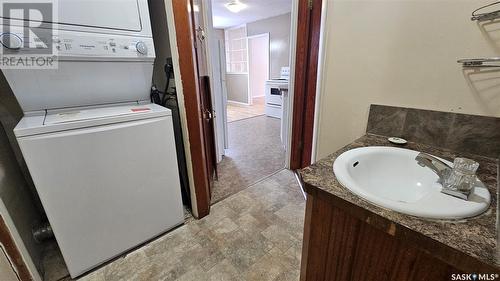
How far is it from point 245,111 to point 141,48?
4454 millimetres

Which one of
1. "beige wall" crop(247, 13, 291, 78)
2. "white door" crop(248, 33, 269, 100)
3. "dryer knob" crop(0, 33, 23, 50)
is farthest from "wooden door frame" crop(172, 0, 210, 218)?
"white door" crop(248, 33, 269, 100)

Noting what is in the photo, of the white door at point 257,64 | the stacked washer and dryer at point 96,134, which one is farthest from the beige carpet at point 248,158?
the white door at point 257,64

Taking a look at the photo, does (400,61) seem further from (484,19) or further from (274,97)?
(274,97)

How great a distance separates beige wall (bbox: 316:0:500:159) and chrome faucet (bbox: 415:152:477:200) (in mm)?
349

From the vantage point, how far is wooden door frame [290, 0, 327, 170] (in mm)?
1818

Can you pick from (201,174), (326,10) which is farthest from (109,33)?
(326,10)

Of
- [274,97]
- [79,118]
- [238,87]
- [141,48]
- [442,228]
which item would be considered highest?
[141,48]

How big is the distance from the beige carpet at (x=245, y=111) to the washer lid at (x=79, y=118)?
357cm

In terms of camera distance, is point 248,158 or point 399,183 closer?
point 399,183

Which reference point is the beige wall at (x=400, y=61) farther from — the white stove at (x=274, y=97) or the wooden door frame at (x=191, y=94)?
the white stove at (x=274, y=97)

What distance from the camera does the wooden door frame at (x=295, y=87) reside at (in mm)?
1281

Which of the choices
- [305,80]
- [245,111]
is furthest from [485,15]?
[245,111]

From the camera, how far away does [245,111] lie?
5.65 metres

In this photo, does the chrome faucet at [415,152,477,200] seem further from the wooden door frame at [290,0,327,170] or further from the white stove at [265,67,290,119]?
the white stove at [265,67,290,119]
